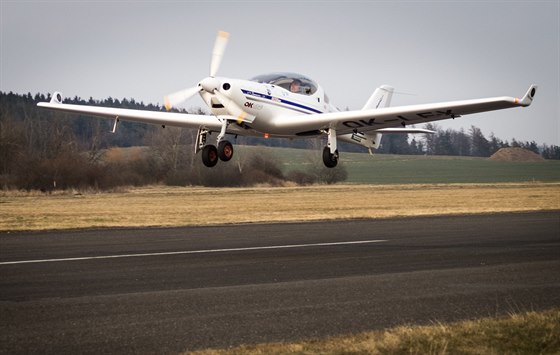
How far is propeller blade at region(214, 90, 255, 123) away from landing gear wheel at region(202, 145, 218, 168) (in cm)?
138

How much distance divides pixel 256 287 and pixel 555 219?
1483 centimetres

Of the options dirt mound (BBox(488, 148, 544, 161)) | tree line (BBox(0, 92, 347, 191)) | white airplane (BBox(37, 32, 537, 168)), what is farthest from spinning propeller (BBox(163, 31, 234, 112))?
dirt mound (BBox(488, 148, 544, 161))

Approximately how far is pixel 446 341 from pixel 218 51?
19846mm

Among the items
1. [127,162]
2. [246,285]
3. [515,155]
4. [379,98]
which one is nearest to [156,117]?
[379,98]

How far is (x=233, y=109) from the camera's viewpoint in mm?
24938

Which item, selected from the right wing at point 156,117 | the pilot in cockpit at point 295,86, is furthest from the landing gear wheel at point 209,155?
the pilot in cockpit at point 295,86

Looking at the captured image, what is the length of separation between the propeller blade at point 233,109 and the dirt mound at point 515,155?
4333 centimetres

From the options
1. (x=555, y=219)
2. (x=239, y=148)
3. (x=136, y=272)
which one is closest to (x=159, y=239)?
(x=136, y=272)

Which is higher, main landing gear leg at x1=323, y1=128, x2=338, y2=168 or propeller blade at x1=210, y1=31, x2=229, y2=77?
propeller blade at x1=210, y1=31, x2=229, y2=77

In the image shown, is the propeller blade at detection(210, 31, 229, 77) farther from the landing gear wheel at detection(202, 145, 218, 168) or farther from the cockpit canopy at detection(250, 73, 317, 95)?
the landing gear wheel at detection(202, 145, 218, 168)

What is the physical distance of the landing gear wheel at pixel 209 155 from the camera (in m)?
25.7

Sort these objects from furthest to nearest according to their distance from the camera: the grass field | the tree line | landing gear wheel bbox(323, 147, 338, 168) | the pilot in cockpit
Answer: the grass field < the tree line < landing gear wheel bbox(323, 147, 338, 168) < the pilot in cockpit

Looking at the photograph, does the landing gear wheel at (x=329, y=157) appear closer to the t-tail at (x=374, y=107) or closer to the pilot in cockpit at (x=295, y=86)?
the t-tail at (x=374, y=107)

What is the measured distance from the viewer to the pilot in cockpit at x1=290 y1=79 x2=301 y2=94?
87.6 feet
